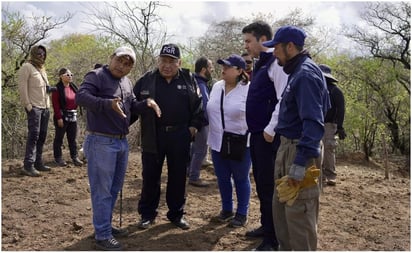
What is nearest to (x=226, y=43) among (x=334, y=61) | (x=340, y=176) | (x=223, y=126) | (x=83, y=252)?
(x=334, y=61)

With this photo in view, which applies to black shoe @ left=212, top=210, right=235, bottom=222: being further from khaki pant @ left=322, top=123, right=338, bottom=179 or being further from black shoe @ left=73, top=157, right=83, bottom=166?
black shoe @ left=73, top=157, right=83, bottom=166

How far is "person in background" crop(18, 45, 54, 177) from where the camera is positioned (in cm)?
671

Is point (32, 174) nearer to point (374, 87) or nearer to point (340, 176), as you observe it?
point (340, 176)

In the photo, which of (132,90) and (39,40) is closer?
(132,90)

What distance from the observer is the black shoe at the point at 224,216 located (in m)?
5.03

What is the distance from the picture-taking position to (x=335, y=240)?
15.1 ft

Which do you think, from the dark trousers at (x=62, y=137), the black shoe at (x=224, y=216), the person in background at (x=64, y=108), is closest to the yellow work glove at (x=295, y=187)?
the black shoe at (x=224, y=216)

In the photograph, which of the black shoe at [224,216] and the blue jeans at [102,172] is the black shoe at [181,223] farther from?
the blue jeans at [102,172]

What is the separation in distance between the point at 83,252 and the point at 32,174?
3.36 metres

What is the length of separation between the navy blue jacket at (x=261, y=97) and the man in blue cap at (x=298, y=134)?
53 centimetres

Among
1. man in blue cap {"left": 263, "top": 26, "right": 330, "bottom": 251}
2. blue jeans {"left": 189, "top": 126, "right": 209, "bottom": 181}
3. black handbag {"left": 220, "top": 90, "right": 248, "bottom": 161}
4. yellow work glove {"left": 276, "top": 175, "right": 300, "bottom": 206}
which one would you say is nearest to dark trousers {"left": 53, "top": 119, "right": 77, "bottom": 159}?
blue jeans {"left": 189, "top": 126, "right": 209, "bottom": 181}

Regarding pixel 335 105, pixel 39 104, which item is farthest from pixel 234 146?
pixel 39 104

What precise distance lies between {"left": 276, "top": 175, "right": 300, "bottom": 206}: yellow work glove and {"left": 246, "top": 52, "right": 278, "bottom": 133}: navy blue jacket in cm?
94

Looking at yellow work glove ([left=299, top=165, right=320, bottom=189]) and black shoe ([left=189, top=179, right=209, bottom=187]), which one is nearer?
yellow work glove ([left=299, top=165, right=320, bottom=189])
